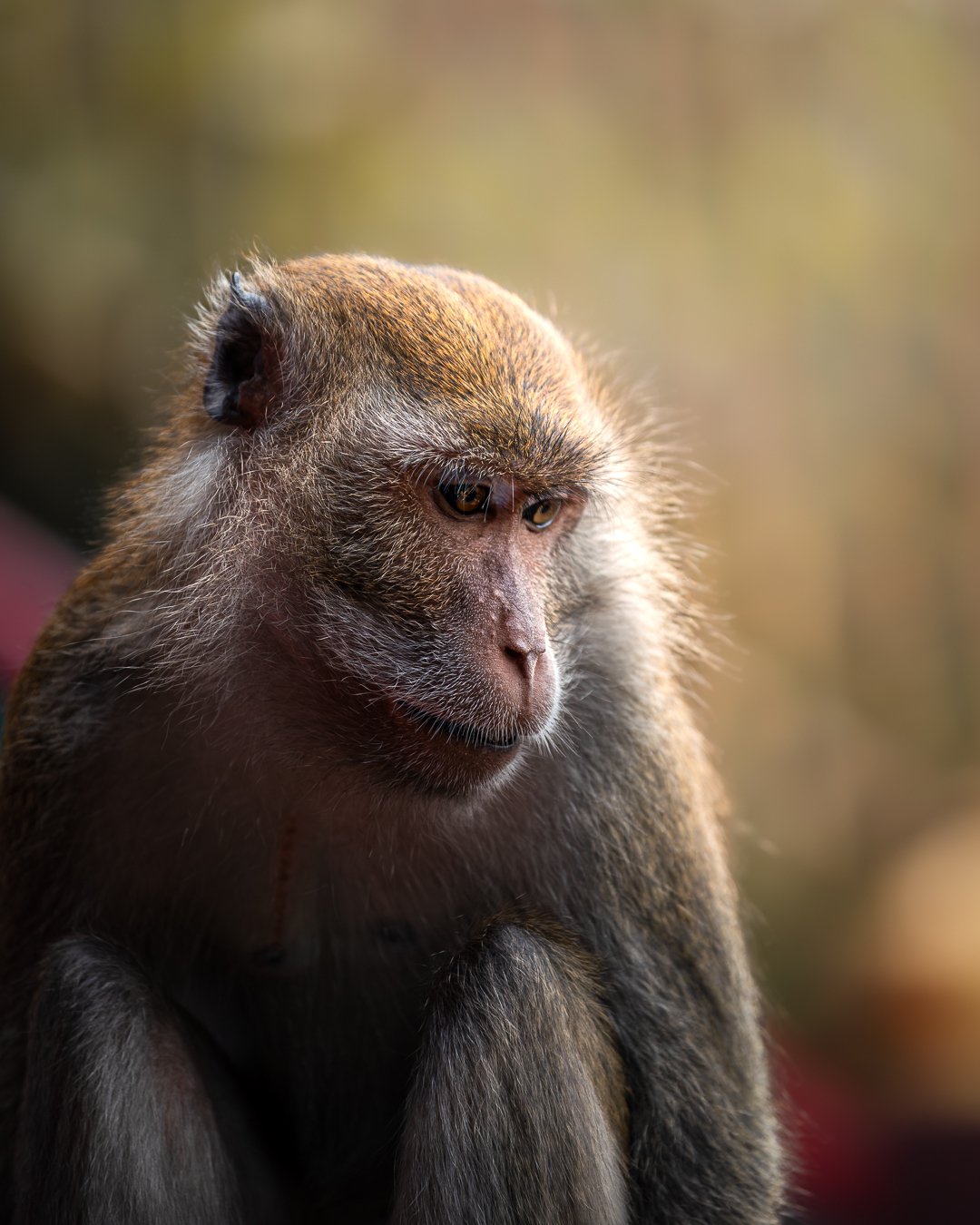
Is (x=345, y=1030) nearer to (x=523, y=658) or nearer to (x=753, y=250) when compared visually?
(x=523, y=658)

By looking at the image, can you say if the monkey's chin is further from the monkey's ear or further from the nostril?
the monkey's ear

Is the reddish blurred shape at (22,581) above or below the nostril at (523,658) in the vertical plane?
below

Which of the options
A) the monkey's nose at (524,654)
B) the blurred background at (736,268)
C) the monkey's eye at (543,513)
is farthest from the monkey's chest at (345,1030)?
the blurred background at (736,268)

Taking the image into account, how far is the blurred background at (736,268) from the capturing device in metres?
8.34

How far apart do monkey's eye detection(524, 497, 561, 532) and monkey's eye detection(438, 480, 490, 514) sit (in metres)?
0.19

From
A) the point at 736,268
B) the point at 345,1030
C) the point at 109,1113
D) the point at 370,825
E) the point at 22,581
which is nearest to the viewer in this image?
the point at 109,1113

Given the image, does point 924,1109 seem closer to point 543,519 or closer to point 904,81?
point 543,519

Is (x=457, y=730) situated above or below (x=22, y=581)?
above

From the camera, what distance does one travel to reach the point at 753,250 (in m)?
9.40

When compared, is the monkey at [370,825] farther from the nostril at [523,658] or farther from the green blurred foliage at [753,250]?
the green blurred foliage at [753,250]

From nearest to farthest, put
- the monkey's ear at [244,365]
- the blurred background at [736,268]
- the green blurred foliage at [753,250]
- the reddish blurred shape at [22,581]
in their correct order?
the monkey's ear at [244,365]
the reddish blurred shape at [22,581]
the blurred background at [736,268]
the green blurred foliage at [753,250]

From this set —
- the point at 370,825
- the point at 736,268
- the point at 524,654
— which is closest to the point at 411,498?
the point at 524,654

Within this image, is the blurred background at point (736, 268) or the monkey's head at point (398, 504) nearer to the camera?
the monkey's head at point (398, 504)

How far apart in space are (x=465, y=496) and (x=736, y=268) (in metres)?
6.57
